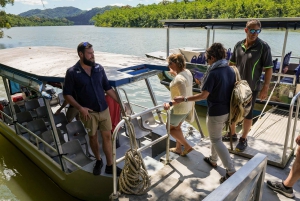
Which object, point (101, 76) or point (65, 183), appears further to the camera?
point (65, 183)

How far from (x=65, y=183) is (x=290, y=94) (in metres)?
6.74

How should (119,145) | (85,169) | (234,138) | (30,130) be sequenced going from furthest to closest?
(30,130)
(119,145)
(234,138)
(85,169)

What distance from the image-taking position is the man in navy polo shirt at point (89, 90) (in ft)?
10.8

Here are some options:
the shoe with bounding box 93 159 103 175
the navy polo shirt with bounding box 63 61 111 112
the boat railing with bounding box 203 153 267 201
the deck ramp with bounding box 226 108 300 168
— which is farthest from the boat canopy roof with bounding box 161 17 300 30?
the boat railing with bounding box 203 153 267 201

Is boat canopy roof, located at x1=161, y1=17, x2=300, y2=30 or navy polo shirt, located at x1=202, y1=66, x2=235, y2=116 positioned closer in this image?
navy polo shirt, located at x1=202, y1=66, x2=235, y2=116

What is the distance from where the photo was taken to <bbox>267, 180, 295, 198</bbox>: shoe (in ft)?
9.35

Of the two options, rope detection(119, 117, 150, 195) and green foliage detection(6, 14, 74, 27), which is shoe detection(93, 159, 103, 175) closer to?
rope detection(119, 117, 150, 195)

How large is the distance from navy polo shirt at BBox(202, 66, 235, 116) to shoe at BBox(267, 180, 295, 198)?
969 millimetres

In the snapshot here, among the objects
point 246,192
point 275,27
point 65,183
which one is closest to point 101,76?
point 65,183

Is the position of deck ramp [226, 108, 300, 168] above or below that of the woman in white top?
below

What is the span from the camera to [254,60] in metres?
3.58

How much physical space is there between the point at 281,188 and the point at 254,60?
1672 mm

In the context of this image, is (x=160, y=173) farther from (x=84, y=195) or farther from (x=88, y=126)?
(x=84, y=195)

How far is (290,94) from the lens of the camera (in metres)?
7.77
